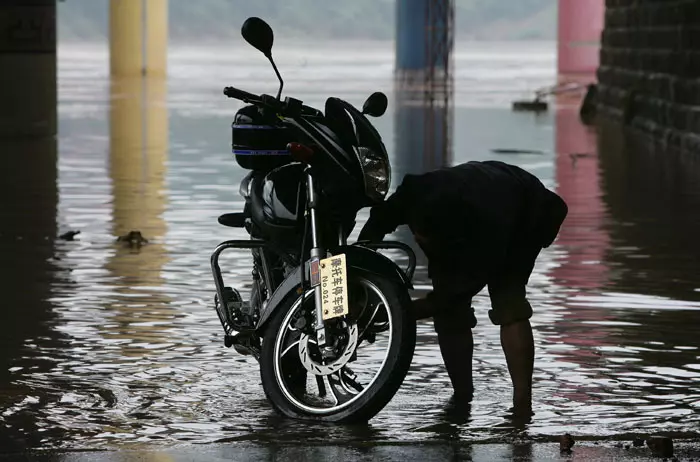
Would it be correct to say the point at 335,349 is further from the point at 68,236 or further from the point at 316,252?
the point at 68,236

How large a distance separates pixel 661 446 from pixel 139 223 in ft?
28.0

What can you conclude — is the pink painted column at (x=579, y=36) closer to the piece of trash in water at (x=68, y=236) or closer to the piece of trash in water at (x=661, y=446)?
the piece of trash in water at (x=68, y=236)

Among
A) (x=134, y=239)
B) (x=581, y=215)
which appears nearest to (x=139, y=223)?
(x=134, y=239)

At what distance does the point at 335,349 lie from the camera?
6891 mm

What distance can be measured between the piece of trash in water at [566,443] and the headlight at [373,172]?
1.14 metres

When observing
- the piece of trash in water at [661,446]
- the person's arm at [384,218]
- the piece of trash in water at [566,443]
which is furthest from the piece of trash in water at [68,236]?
the piece of trash in water at [661,446]

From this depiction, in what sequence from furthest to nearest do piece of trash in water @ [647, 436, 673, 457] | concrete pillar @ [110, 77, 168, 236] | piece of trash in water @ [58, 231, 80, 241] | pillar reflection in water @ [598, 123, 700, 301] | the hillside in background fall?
the hillside in background < concrete pillar @ [110, 77, 168, 236] < piece of trash in water @ [58, 231, 80, 241] < pillar reflection in water @ [598, 123, 700, 301] < piece of trash in water @ [647, 436, 673, 457]

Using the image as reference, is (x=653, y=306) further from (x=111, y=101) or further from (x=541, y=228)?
(x=111, y=101)

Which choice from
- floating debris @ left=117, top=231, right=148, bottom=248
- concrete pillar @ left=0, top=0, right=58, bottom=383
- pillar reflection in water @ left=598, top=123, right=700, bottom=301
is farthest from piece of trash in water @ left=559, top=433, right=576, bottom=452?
floating debris @ left=117, top=231, right=148, bottom=248

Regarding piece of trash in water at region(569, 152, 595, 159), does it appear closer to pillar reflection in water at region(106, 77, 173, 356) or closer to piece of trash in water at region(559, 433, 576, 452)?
pillar reflection in water at region(106, 77, 173, 356)

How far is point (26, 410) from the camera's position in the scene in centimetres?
715

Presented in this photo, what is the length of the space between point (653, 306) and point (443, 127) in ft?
64.3

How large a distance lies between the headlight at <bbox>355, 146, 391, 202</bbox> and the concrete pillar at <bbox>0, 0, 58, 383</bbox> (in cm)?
193

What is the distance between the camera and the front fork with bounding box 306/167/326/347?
269 inches
